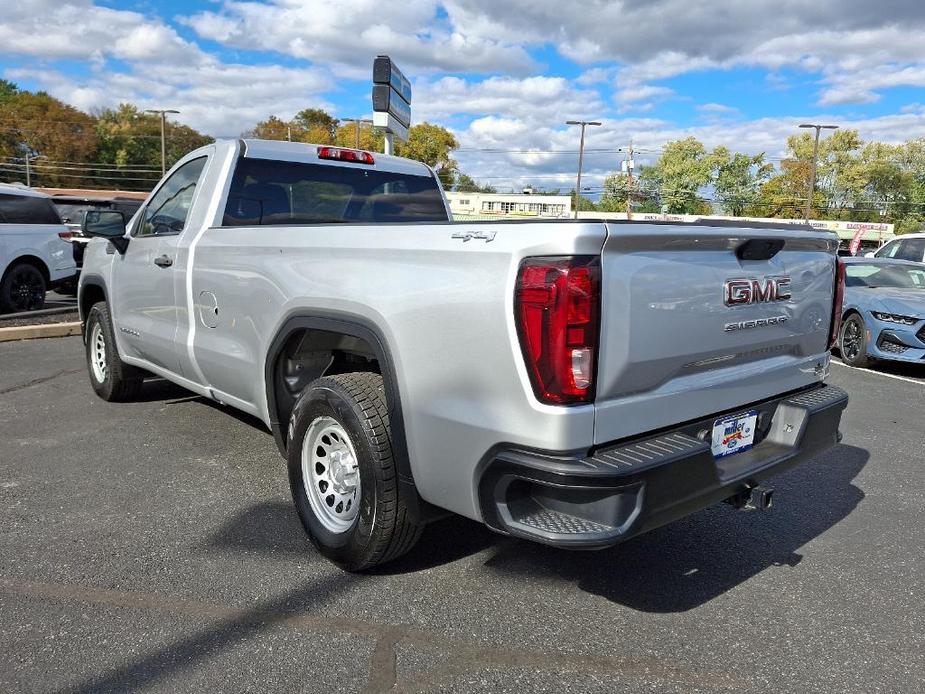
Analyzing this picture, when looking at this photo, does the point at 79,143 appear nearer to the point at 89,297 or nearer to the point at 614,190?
the point at 614,190

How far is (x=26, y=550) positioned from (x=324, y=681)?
176 cm

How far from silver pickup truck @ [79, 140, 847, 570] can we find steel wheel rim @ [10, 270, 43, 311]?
28.0 feet

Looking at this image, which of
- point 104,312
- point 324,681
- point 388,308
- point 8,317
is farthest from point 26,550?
point 8,317

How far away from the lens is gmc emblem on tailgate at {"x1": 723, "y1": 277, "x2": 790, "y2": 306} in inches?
106

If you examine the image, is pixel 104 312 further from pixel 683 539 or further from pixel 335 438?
pixel 683 539

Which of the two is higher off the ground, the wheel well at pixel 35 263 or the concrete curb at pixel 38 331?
the wheel well at pixel 35 263

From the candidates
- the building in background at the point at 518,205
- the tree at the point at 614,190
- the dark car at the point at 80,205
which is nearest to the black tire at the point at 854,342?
the building in background at the point at 518,205

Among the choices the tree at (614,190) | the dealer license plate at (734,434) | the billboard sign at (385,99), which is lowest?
the dealer license plate at (734,434)

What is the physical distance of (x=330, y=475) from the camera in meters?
3.25

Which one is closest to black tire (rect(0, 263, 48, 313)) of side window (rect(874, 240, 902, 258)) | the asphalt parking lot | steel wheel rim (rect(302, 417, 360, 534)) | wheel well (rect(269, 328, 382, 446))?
the asphalt parking lot

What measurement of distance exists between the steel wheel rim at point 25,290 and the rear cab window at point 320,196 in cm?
839

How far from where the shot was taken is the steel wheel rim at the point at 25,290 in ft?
35.7

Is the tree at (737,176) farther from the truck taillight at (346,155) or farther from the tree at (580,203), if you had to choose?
the truck taillight at (346,155)

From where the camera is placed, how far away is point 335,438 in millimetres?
3207
